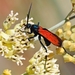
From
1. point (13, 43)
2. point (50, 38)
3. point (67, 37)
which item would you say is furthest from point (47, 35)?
point (13, 43)

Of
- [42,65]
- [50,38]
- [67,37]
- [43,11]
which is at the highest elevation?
[43,11]

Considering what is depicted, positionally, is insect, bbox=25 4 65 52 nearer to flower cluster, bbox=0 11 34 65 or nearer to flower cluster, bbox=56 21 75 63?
flower cluster, bbox=56 21 75 63

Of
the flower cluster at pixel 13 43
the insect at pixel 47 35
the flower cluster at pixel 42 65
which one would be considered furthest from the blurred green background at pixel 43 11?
the flower cluster at pixel 13 43

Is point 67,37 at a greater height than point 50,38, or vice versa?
point 50,38

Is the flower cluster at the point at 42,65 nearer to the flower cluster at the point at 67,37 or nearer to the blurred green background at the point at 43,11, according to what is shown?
the flower cluster at the point at 67,37

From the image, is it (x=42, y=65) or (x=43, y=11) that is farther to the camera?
(x=43, y=11)

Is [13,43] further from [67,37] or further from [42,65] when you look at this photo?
[67,37]

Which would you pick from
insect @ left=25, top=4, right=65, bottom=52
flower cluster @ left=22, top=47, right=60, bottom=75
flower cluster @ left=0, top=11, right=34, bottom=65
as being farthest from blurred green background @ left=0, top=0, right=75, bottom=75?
flower cluster @ left=0, top=11, right=34, bottom=65

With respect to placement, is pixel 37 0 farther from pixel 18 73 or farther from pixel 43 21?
pixel 18 73
